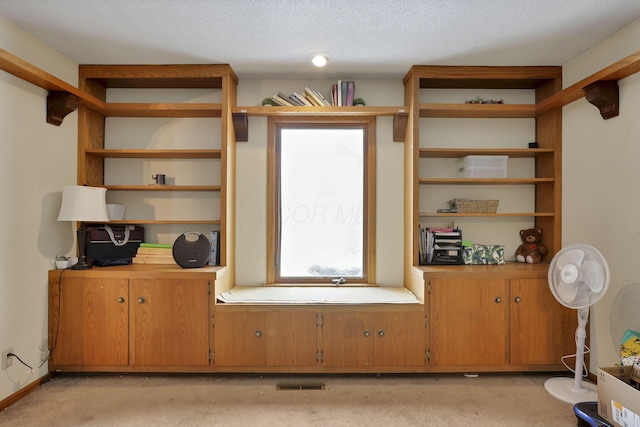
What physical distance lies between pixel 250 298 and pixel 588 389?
239cm

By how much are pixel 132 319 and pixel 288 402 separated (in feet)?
4.15

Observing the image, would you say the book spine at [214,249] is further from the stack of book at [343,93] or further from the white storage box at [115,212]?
the stack of book at [343,93]

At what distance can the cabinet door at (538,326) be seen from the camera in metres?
2.61

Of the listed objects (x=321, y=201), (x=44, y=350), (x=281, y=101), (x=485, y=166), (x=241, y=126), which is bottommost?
(x=44, y=350)

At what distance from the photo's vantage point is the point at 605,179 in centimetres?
245

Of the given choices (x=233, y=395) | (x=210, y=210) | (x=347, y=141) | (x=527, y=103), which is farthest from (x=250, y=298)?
(x=527, y=103)

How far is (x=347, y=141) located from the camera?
317cm

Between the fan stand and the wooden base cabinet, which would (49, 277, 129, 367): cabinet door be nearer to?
the wooden base cabinet

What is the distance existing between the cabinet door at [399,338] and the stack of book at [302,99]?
175 centimetres

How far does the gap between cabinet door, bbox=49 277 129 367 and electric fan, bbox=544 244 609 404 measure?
9.77ft

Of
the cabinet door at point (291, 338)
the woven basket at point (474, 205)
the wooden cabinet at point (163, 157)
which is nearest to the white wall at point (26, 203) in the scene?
the wooden cabinet at point (163, 157)

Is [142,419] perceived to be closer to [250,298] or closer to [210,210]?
[250,298]

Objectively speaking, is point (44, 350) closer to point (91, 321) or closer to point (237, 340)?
point (91, 321)

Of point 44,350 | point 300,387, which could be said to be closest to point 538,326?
point 300,387
